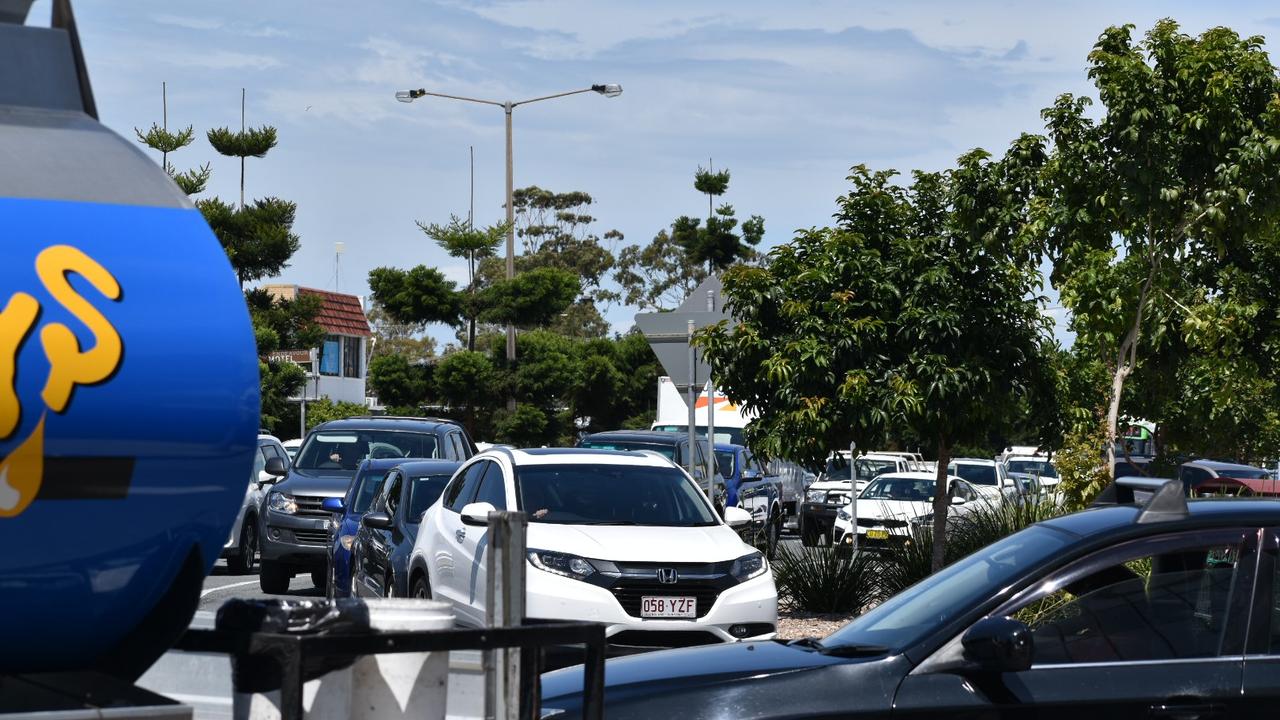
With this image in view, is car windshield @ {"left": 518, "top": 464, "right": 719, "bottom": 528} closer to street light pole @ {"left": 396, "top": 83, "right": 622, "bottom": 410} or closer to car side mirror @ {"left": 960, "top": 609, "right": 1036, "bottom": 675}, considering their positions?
car side mirror @ {"left": 960, "top": 609, "right": 1036, "bottom": 675}

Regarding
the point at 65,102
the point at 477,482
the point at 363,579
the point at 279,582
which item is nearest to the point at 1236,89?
the point at 477,482

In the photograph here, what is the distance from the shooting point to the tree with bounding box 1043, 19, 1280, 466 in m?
14.1

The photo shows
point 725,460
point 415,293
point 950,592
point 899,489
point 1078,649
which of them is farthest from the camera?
point 415,293

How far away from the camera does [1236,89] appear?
1414 centimetres

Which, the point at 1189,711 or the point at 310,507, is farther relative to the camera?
the point at 310,507

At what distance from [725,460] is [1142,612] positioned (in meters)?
22.5

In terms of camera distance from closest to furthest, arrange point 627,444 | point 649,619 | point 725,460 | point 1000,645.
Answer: point 1000,645 → point 649,619 → point 627,444 → point 725,460

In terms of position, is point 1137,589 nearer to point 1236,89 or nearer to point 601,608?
point 601,608

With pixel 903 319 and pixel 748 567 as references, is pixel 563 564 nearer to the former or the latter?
pixel 748 567

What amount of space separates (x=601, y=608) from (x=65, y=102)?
7.37m

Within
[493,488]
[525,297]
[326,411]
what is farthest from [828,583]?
[326,411]

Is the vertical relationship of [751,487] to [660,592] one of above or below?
below

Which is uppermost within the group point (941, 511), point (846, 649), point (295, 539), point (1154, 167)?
point (1154, 167)

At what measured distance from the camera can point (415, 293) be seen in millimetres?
42969
